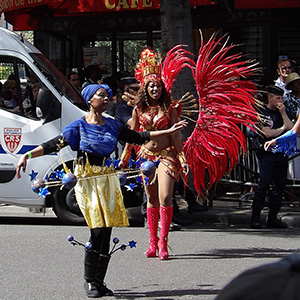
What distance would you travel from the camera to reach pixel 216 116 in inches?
327

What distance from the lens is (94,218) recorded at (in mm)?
5387

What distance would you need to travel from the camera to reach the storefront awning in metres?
14.0

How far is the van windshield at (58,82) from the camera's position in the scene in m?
9.33

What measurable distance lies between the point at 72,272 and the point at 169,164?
1405mm

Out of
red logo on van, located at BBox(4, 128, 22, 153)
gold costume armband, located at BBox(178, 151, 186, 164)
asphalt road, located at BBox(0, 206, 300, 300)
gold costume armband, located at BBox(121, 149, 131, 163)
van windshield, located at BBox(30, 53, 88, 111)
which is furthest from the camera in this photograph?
van windshield, located at BBox(30, 53, 88, 111)

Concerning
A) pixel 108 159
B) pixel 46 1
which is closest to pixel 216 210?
pixel 108 159

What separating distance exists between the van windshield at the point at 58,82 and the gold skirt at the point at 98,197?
153 inches

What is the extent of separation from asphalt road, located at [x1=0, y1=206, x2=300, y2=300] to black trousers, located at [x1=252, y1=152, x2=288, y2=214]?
0.36 metres

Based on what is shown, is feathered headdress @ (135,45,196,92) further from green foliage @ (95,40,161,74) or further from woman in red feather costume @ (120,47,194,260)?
green foliage @ (95,40,161,74)

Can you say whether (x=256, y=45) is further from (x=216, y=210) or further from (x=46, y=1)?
(x=216, y=210)

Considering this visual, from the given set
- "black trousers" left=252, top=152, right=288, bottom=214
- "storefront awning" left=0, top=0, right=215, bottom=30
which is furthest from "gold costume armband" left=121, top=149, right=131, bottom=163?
"storefront awning" left=0, top=0, right=215, bottom=30

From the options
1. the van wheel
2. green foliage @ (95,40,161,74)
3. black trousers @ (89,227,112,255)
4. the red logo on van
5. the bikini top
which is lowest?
the van wheel

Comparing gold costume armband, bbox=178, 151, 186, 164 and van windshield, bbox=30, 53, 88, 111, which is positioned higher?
van windshield, bbox=30, 53, 88, 111

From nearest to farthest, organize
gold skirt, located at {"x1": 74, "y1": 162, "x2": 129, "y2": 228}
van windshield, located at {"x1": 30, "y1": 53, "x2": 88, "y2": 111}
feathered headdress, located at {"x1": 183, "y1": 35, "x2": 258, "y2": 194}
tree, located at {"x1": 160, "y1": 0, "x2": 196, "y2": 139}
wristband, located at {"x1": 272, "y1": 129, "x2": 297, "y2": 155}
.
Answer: gold skirt, located at {"x1": 74, "y1": 162, "x2": 129, "y2": 228}, wristband, located at {"x1": 272, "y1": 129, "x2": 297, "y2": 155}, feathered headdress, located at {"x1": 183, "y1": 35, "x2": 258, "y2": 194}, van windshield, located at {"x1": 30, "y1": 53, "x2": 88, "y2": 111}, tree, located at {"x1": 160, "y1": 0, "x2": 196, "y2": 139}
